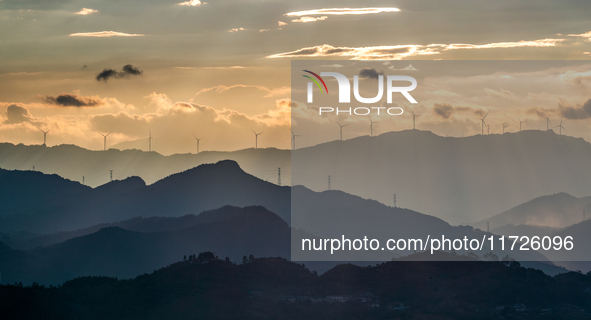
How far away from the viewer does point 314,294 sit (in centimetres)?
18575

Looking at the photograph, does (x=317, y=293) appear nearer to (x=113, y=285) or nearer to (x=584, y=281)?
(x=113, y=285)

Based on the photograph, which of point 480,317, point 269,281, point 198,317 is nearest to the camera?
point 198,317

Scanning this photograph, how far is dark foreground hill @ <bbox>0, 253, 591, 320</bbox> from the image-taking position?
170 m

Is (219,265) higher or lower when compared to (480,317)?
higher

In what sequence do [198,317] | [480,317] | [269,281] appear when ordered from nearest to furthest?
[198,317] < [480,317] < [269,281]

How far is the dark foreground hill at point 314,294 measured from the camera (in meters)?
170

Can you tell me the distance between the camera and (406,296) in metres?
185

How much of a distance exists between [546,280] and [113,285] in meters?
129

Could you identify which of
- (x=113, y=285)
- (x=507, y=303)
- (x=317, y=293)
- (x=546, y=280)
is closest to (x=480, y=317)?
(x=507, y=303)

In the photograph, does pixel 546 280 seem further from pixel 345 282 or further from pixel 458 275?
pixel 345 282

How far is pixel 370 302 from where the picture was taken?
181500mm

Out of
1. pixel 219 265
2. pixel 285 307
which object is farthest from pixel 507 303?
pixel 219 265

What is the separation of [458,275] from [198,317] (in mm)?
A: 79610

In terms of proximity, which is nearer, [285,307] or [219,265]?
[285,307]
